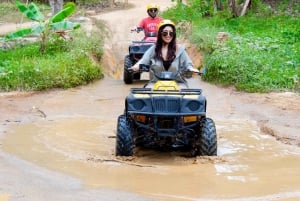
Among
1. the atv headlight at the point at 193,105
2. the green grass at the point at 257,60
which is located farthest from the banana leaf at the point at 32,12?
the atv headlight at the point at 193,105

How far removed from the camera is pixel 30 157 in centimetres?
737

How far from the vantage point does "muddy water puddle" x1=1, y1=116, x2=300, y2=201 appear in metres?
6.03

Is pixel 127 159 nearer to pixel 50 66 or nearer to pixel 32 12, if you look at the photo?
pixel 50 66

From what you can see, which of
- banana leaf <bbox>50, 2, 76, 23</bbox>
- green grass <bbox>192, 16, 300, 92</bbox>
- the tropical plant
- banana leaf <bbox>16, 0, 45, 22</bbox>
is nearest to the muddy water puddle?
green grass <bbox>192, 16, 300, 92</bbox>

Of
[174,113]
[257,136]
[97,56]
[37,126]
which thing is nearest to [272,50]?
[97,56]

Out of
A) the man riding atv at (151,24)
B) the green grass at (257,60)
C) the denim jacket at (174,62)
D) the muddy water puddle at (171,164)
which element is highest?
the man riding atv at (151,24)

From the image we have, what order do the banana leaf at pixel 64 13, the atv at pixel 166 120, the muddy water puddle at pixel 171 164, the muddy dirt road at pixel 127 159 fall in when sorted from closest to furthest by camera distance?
the muddy dirt road at pixel 127 159 → the muddy water puddle at pixel 171 164 → the atv at pixel 166 120 → the banana leaf at pixel 64 13

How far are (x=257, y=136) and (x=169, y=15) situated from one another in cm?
1567

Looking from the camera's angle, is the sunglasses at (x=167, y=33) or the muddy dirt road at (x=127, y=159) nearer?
the muddy dirt road at (x=127, y=159)

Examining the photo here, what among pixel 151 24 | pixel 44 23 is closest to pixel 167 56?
pixel 151 24

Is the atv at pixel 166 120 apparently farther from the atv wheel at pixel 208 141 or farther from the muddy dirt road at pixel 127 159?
the muddy dirt road at pixel 127 159

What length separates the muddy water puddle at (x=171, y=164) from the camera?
6027 millimetres

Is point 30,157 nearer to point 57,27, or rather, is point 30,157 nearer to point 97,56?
point 57,27

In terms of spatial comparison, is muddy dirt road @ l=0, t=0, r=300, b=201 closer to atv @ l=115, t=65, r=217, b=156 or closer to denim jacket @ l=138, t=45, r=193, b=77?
atv @ l=115, t=65, r=217, b=156
